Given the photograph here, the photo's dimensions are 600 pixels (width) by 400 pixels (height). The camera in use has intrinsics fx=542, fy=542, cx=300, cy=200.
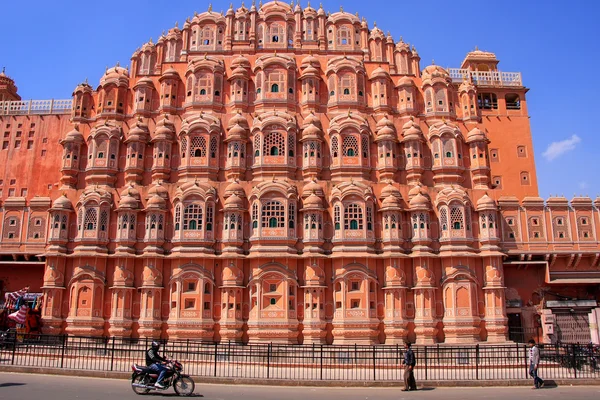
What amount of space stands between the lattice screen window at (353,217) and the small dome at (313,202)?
1.61 meters

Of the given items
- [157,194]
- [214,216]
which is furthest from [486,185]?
[157,194]

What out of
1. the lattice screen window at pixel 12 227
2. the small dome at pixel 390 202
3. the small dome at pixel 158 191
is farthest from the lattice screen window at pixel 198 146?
the lattice screen window at pixel 12 227

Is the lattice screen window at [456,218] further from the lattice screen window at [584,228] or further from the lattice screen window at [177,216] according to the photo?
the lattice screen window at [177,216]

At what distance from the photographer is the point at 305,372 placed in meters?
21.3

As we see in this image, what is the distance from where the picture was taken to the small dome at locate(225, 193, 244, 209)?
3146cm

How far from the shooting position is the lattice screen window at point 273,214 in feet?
103

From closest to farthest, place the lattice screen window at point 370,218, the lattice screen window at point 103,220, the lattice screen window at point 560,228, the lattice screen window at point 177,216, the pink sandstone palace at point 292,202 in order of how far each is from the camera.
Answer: the pink sandstone palace at point 292,202, the lattice screen window at point 370,218, the lattice screen window at point 177,216, the lattice screen window at point 103,220, the lattice screen window at point 560,228

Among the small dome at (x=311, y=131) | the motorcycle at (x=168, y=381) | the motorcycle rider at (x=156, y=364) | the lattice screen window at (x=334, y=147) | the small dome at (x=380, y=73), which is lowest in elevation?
the motorcycle at (x=168, y=381)

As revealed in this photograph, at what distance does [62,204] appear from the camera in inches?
1281

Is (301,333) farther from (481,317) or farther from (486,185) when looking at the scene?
(486,185)

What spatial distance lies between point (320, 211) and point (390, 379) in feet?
46.6

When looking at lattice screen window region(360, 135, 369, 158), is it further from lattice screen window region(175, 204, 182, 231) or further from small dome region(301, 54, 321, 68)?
lattice screen window region(175, 204, 182, 231)

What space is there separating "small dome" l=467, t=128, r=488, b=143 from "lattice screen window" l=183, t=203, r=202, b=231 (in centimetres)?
1754

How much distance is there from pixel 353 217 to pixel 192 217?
30.9 feet
